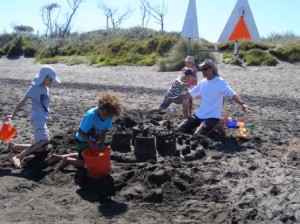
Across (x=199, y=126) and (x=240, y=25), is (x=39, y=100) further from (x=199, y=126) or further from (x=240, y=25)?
(x=240, y=25)

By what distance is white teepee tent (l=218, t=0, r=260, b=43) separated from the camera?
17672 millimetres

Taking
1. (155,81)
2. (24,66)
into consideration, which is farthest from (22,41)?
(155,81)

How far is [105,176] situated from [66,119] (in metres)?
3.87

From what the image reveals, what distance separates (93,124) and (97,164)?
0.51 meters

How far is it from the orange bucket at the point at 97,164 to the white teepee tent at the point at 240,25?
43.7 ft

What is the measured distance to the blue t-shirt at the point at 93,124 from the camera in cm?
550

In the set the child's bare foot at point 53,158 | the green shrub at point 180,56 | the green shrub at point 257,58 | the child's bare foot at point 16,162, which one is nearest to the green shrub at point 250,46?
the green shrub at point 257,58

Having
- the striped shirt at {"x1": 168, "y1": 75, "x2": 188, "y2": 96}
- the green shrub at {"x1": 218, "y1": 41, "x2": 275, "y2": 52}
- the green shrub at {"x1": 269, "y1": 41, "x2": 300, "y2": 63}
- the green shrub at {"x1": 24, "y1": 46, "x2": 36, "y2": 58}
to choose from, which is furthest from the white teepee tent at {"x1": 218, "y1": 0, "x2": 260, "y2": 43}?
the green shrub at {"x1": 24, "y1": 46, "x2": 36, "y2": 58}

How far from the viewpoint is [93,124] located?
5.55 meters

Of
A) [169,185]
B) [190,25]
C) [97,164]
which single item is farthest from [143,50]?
[169,185]

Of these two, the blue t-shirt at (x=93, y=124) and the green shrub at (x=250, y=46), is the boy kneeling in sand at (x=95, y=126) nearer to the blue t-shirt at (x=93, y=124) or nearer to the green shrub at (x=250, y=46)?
the blue t-shirt at (x=93, y=124)

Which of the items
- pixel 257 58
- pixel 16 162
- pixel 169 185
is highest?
pixel 257 58

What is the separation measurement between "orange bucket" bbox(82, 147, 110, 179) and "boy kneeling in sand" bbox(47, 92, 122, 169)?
166 millimetres

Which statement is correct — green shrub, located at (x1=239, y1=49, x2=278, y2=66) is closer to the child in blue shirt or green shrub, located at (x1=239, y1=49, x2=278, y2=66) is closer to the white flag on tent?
the white flag on tent
